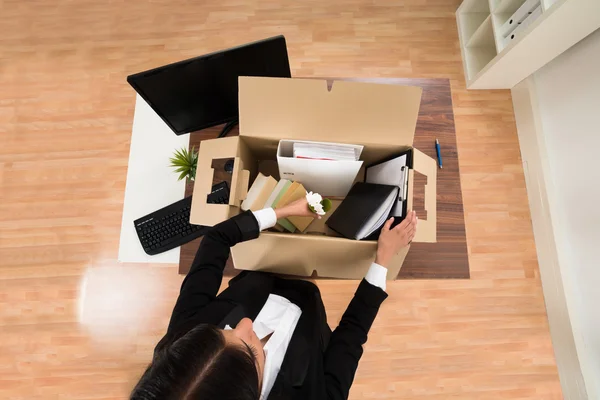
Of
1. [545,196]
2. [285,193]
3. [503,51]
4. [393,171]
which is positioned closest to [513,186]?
[545,196]

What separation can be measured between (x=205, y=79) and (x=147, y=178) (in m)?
0.46

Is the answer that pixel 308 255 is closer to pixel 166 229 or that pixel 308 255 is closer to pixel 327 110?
pixel 327 110

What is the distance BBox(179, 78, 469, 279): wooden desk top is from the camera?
109 cm

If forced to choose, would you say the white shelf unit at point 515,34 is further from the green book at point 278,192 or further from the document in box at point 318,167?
the green book at point 278,192

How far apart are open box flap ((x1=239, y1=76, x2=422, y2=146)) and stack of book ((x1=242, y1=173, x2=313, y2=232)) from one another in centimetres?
14

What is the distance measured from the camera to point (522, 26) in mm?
1461

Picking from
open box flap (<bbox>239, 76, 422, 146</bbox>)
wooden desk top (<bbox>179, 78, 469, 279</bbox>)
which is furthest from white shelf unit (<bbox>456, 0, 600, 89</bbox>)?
open box flap (<bbox>239, 76, 422, 146</bbox>)

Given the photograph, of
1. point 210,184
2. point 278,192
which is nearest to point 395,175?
point 278,192

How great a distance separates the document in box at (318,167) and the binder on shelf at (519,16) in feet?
3.54

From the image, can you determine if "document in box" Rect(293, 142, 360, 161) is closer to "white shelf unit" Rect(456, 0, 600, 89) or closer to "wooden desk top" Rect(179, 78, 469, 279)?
"wooden desk top" Rect(179, 78, 469, 279)

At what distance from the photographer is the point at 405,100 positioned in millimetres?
851

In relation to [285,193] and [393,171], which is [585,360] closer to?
[393,171]

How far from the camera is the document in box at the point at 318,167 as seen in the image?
3.08 feet

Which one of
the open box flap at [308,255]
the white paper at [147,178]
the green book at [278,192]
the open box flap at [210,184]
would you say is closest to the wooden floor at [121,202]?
the white paper at [147,178]
